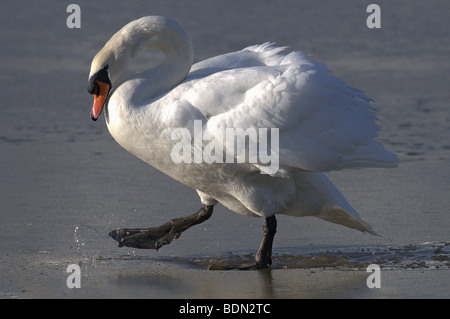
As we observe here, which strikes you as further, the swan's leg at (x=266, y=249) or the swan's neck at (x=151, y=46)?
the swan's neck at (x=151, y=46)

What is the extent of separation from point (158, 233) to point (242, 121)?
3.69 feet

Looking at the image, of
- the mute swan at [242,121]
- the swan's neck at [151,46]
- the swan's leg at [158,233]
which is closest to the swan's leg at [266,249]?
the mute swan at [242,121]

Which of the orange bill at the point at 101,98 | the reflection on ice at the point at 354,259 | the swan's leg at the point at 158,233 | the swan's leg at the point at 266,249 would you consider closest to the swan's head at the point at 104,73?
the orange bill at the point at 101,98

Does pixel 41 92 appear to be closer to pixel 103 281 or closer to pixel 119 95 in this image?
pixel 119 95

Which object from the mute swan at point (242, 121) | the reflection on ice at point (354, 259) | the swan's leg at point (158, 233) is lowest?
the reflection on ice at point (354, 259)

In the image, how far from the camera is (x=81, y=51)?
469 inches

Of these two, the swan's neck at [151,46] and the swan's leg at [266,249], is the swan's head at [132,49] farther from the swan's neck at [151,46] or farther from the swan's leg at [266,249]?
the swan's leg at [266,249]

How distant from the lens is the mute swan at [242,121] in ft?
17.7

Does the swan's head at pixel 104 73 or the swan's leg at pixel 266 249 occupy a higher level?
the swan's head at pixel 104 73

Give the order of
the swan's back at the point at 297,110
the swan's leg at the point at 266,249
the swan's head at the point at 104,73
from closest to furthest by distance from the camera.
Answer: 1. the swan's back at the point at 297,110
2. the swan's leg at the point at 266,249
3. the swan's head at the point at 104,73

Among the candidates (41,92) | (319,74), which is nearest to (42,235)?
(319,74)

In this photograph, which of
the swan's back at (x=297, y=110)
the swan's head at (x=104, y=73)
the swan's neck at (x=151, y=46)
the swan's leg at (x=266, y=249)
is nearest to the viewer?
the swan's back at (x=297, y=110)

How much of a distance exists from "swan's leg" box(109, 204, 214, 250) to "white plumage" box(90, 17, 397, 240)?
293 mm

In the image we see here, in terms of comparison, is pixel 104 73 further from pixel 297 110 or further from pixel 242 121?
pixel 297 110
